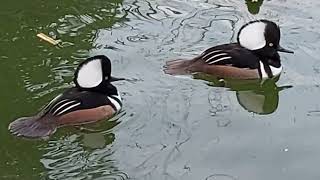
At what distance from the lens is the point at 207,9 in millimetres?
8164

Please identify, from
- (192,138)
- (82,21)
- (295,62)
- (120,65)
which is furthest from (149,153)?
(82,21)

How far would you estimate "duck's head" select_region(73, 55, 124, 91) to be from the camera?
20.3 feet

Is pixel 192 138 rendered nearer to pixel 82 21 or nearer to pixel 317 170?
pixel 317 170

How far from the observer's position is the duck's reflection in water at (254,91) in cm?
656

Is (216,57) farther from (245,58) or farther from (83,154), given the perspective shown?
(83,154)

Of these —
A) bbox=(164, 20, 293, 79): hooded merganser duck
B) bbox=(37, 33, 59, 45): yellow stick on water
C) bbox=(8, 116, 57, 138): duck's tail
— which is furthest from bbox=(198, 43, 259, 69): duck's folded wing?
bbox=(8, 116, 57, 138): duck's tail

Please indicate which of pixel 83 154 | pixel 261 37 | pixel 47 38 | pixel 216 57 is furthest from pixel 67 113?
pixel 261 37

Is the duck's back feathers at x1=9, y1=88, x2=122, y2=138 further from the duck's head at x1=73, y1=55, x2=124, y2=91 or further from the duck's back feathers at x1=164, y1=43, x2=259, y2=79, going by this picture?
the duck's back feathers at x1=164, y1=43, x2=259, y2=79

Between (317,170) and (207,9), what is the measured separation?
2.97 metres

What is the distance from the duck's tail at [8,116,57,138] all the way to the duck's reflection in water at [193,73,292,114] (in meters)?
1.51

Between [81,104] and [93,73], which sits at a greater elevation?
[93,73]

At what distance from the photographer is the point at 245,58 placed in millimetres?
6875

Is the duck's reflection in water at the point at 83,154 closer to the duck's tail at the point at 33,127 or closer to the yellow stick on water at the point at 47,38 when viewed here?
the duck's tail at the point at 33,127

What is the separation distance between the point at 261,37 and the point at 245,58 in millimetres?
260
